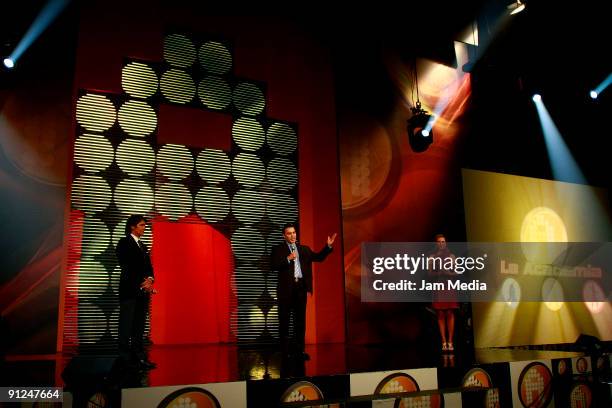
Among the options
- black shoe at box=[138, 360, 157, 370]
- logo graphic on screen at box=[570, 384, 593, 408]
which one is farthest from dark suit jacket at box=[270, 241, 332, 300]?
logo graphic on screen at box=[570, 384, 593, 408]

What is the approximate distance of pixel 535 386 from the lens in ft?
14.3

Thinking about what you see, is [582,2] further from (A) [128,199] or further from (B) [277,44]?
(A) [128,199]

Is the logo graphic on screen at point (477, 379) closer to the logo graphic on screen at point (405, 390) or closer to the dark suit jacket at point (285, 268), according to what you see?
the logo graphic on screen at point (405, 390)

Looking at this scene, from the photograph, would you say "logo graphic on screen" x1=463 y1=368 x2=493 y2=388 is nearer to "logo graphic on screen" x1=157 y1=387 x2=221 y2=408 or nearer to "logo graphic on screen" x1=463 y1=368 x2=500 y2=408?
"logo graphic on screen" x1=463 y1=368 x2=500 y2=408

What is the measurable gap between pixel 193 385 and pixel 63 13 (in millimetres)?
5029

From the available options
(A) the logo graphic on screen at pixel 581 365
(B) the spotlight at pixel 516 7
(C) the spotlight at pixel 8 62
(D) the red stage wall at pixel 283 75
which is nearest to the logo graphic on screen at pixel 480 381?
(A) the logo graphic on screen at pixel 581 365

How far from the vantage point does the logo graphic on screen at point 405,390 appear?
3.67m

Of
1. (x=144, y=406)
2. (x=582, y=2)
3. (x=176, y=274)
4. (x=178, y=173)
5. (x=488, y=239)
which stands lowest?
(x=144, y=406)

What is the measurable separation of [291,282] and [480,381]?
1871 mm

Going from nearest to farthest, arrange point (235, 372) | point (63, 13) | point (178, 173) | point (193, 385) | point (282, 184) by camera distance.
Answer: point (193, 385), point (235, 372), point (63, 13), point (178, 173), point (282, 184)

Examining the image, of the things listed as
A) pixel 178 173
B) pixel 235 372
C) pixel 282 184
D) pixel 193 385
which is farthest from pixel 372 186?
pixel 193 385

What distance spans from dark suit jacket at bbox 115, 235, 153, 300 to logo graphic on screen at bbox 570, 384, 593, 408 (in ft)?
12.6

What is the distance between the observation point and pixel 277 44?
7.59 metres

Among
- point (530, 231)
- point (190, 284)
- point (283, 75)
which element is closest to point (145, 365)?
point (190, 284)
